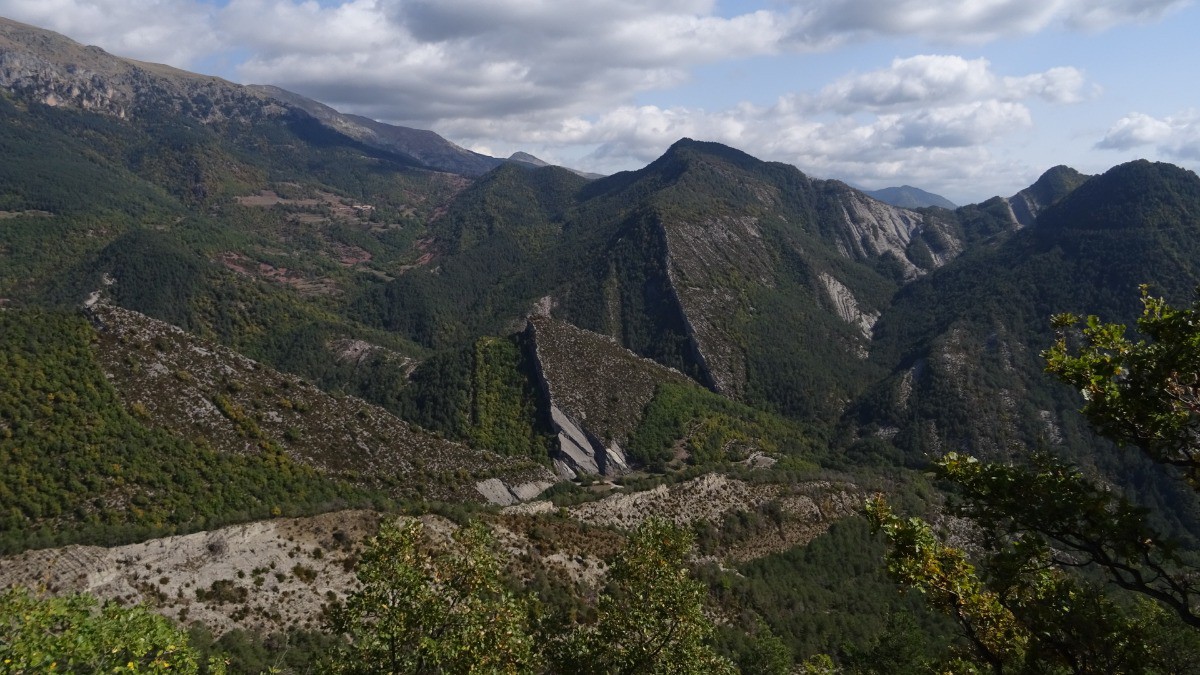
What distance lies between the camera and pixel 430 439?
2936 inches

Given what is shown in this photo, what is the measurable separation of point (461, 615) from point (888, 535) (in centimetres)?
970

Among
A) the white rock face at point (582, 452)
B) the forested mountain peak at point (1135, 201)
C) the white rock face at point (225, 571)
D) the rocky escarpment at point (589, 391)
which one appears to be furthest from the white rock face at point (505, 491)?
the forested mountain peak at point (1135, 201)

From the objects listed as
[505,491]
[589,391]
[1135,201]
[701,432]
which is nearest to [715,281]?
[701,432]

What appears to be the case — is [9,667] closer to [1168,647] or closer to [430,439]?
[1168,647]

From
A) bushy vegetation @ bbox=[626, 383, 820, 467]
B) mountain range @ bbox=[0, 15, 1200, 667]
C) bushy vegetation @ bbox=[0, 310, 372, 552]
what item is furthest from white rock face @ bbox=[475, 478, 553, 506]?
bushy vegetation @ bbox=[626, 383, 820, 467]

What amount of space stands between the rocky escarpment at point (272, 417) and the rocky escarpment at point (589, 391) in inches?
747

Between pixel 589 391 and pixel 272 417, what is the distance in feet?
159

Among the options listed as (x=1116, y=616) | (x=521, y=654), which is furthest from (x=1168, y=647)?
(x=521, y=654)

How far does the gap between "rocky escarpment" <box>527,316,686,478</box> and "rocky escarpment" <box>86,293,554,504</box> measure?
62.3ft

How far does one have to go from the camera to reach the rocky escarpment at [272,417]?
58781 millimetres

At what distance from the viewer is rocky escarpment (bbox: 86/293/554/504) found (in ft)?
193

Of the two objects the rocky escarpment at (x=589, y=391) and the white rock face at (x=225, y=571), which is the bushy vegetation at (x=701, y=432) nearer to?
the rocky escarpment at (x=589, y=391)

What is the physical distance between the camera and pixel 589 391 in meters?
101

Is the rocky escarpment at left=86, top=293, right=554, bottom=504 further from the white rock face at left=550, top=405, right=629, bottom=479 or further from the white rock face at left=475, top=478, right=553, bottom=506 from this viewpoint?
the white rock face at left=550, top=405, right=629, bottom=479
